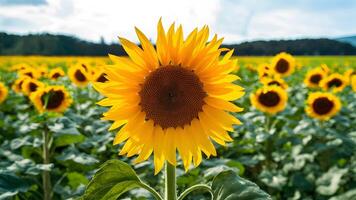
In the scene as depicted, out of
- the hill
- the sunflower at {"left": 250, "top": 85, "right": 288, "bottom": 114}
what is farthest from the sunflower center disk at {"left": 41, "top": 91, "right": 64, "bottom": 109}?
the hill

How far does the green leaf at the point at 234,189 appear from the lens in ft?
6.77

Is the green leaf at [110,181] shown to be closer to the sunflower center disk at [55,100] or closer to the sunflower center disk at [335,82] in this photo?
the sunflower center disk at [55,100]

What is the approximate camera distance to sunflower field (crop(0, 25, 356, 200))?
7.35 feet

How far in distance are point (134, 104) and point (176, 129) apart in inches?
8.4

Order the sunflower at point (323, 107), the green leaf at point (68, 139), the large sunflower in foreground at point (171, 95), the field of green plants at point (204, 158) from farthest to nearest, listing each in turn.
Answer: the sunflower at point (323, 107)
the green leaf at point (68, 139)
the field of green plants at point (204, 158)
the large sunflower in foreground at point (171, 95)

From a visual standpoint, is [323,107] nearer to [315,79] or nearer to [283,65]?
[315,79]

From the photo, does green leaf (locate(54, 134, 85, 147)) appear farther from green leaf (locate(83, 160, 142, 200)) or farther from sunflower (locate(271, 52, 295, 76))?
sunflower (locate(271, 52, 295, 76))

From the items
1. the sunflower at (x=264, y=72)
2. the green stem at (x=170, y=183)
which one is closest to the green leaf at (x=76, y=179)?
the green stem at (x=170, y=183)

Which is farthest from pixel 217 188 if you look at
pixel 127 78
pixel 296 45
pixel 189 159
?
pixel 296 45

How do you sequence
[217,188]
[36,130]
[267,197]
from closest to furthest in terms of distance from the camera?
[267,197], [217,188], [36,130]

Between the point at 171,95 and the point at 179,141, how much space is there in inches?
7.8

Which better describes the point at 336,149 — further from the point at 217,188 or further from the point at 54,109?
the point at 217,188

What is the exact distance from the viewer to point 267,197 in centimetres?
204

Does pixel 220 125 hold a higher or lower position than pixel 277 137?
higher
